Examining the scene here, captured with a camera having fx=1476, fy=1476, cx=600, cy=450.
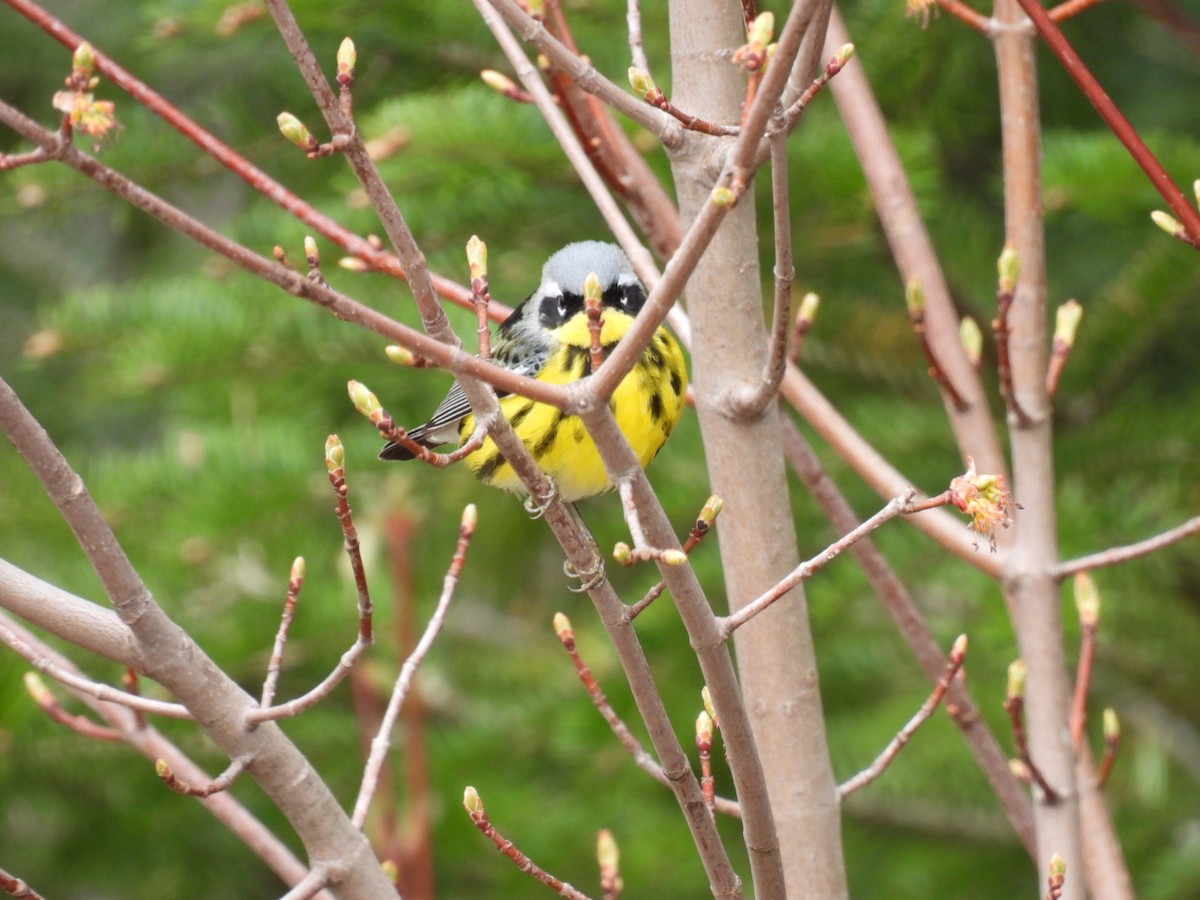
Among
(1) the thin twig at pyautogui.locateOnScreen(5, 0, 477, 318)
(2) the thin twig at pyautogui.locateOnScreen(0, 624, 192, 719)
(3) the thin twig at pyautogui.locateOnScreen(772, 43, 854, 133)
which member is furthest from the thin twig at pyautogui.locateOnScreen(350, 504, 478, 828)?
(3) the thin twig at pyautogui.locateOnScreen(772, 43, 854, 133)

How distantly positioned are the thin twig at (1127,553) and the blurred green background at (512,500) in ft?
1.65

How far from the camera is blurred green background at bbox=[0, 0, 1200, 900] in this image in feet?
7.47

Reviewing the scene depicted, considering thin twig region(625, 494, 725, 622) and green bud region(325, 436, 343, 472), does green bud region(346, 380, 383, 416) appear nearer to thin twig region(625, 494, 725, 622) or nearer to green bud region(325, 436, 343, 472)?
green bud region(325, 436, 343, 472)

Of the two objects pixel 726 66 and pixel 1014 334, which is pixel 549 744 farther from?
Answer: pixel 726 66

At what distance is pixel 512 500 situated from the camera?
Answer: 3.06 meters

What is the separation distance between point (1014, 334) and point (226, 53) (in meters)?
1.90

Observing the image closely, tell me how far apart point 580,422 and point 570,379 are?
13cm

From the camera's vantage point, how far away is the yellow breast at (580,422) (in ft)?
5.73

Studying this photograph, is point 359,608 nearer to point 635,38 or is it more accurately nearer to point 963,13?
point 635,38

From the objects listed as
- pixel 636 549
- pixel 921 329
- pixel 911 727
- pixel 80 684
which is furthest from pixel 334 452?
pixel 921 329

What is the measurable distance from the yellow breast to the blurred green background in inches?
16.8

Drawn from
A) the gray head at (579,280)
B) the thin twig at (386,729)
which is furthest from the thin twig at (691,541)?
the gray head at (579,280)

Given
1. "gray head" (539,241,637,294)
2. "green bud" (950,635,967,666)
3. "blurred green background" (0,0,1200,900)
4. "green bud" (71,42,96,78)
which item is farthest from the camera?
"blurred green background" (0,0,1200,900)

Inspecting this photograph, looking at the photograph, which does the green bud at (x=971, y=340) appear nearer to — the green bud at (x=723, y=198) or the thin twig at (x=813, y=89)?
the thin twig at (x=813, y=89)
